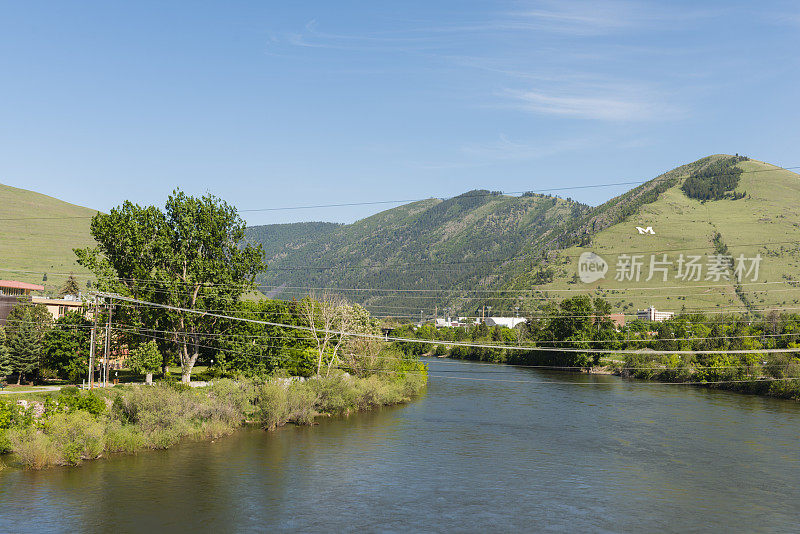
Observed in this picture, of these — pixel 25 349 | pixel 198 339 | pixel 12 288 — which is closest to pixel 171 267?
pixel 198 339

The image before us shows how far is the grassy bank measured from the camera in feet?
136

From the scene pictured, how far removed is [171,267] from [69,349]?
43.0 ft

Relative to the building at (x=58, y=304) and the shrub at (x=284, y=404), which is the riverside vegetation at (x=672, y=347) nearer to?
the shrub at (x=284, y=404)

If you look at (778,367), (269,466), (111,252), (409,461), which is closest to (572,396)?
(778,367)

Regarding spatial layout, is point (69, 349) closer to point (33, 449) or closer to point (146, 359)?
point (146, 359)

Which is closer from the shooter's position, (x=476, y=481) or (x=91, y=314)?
(x=476, y=481)

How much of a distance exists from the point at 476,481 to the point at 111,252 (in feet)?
156

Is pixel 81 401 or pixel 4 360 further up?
pixel 4 360

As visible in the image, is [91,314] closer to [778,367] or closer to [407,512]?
[407,512]

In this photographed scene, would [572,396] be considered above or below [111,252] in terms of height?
below

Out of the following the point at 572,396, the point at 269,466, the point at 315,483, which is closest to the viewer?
the point at 315,483

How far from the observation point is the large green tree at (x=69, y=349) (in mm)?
64250

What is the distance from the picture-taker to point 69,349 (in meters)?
64.9

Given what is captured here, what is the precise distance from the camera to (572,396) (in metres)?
79.9
